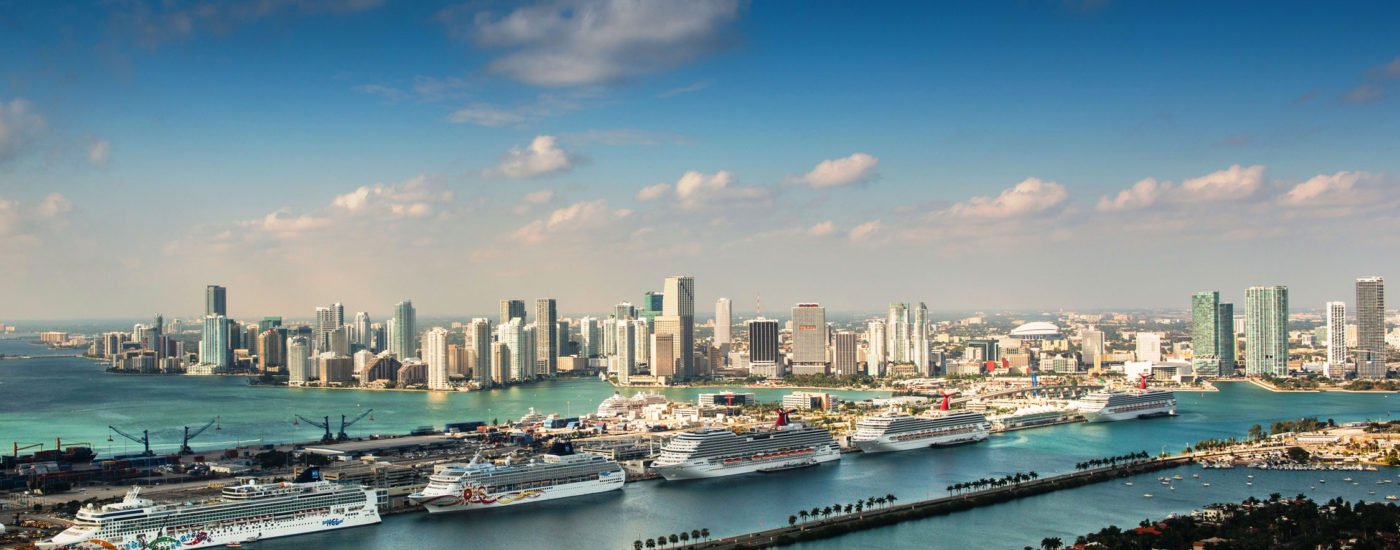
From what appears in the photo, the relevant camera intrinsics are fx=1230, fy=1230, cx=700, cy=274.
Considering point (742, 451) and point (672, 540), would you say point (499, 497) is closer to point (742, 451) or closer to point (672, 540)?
point (672, 540)

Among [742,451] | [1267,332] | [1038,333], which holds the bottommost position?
[742,451]

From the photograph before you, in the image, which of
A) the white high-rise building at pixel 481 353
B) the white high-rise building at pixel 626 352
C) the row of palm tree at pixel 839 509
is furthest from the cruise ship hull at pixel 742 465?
→ the white high-rise building at pixel 626 352

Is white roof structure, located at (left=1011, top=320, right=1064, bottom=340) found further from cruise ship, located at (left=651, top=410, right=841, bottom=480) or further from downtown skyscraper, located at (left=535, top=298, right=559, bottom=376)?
cruise ship, located at (left=651, top=410, right=841, bottom=480)

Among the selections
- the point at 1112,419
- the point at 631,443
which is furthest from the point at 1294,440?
the point at 631,443

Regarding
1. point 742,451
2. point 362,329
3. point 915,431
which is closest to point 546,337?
point 362,329

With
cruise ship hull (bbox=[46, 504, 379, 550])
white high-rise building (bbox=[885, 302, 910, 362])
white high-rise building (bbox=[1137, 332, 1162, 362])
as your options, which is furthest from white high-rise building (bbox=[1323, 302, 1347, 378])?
cruise ship hull (bbox=[46, 504, 379, 550])

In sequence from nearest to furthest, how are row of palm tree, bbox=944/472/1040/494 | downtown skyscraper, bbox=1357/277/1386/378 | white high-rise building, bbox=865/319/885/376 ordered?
row of palm tree, bbox=944/472/1040/494 → downtown skyscraper, bbox=1357/277/1386/378 → white high-rise building, bbox=865/319/885/376
